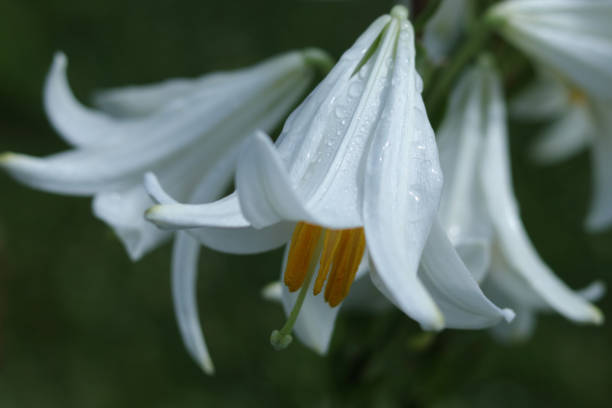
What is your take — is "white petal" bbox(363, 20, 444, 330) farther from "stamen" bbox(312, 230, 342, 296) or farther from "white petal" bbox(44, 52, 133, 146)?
"white petal" bbox(44, 52, 133, 146)

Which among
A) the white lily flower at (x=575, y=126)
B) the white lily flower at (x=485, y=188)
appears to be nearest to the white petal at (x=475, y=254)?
the white lily flower at (x=485, y=188)

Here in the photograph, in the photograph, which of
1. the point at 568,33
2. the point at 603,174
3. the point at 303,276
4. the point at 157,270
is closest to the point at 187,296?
the point at 303,276

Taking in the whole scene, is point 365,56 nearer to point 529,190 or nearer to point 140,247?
point 140,247

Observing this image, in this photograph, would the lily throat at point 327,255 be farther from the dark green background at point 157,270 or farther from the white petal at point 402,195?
the dark green background at point 157,270

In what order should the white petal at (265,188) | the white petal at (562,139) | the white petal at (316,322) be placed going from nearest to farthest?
the white petal at (265,188) → the white petal at (316,322) → the white petal at (562,139)

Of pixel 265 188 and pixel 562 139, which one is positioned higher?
pixel 265 188

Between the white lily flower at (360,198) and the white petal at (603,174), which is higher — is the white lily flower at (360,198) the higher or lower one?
the higher one

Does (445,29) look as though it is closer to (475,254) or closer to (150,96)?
(475,254)
